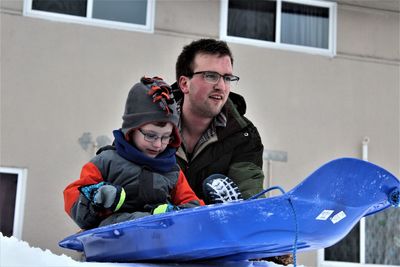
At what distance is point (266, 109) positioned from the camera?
8.49 meters

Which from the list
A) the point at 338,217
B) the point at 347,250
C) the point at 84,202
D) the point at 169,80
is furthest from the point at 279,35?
the point at 338,217

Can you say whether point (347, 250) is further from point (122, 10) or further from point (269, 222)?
point (269, 222)

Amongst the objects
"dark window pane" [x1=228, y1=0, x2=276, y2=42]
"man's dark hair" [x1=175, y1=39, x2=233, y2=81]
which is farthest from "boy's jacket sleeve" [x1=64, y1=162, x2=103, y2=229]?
"dark window pane" [x1=228, y1=0, x2=276, y2=42]

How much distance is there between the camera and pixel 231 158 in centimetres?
380

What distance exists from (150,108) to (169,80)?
200 inches

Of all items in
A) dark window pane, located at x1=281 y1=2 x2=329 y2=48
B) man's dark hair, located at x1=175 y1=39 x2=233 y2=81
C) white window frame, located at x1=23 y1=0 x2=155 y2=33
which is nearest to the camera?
man's dark hair, located at x1=175 y1=39 x2=233 y2=81

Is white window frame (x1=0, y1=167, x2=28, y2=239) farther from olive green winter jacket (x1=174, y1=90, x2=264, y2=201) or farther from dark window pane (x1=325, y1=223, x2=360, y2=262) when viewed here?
olive green winter jacket (x1=174, y1=90, x2=264, y2=201)

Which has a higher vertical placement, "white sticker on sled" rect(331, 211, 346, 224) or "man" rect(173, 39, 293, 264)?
"man" rect(173, 39, 293, 264)

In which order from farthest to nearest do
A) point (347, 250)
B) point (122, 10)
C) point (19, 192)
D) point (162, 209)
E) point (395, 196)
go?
point (347, 250), point (122, 10), point (19, 192), point (162, 209), point (395, 196)

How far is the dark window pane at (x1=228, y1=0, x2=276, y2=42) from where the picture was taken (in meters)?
8.67

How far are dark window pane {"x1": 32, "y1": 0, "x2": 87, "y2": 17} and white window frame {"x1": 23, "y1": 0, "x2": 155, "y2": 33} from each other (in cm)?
5

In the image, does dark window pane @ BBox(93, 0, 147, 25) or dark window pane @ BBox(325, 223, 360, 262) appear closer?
dark window pane @ BBox(93, 0, 147, 25)

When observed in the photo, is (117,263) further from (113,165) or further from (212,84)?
(212,84)

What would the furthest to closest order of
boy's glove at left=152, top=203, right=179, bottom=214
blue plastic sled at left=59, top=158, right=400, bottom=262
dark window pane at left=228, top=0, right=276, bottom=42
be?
dark window pane at left=228, top=0, right=276, bottom=42 < boy's glove at left=152, top=203, right=179, bottom=214 < blue plastic sled at left=59, top=158, right=400, bottom=262
